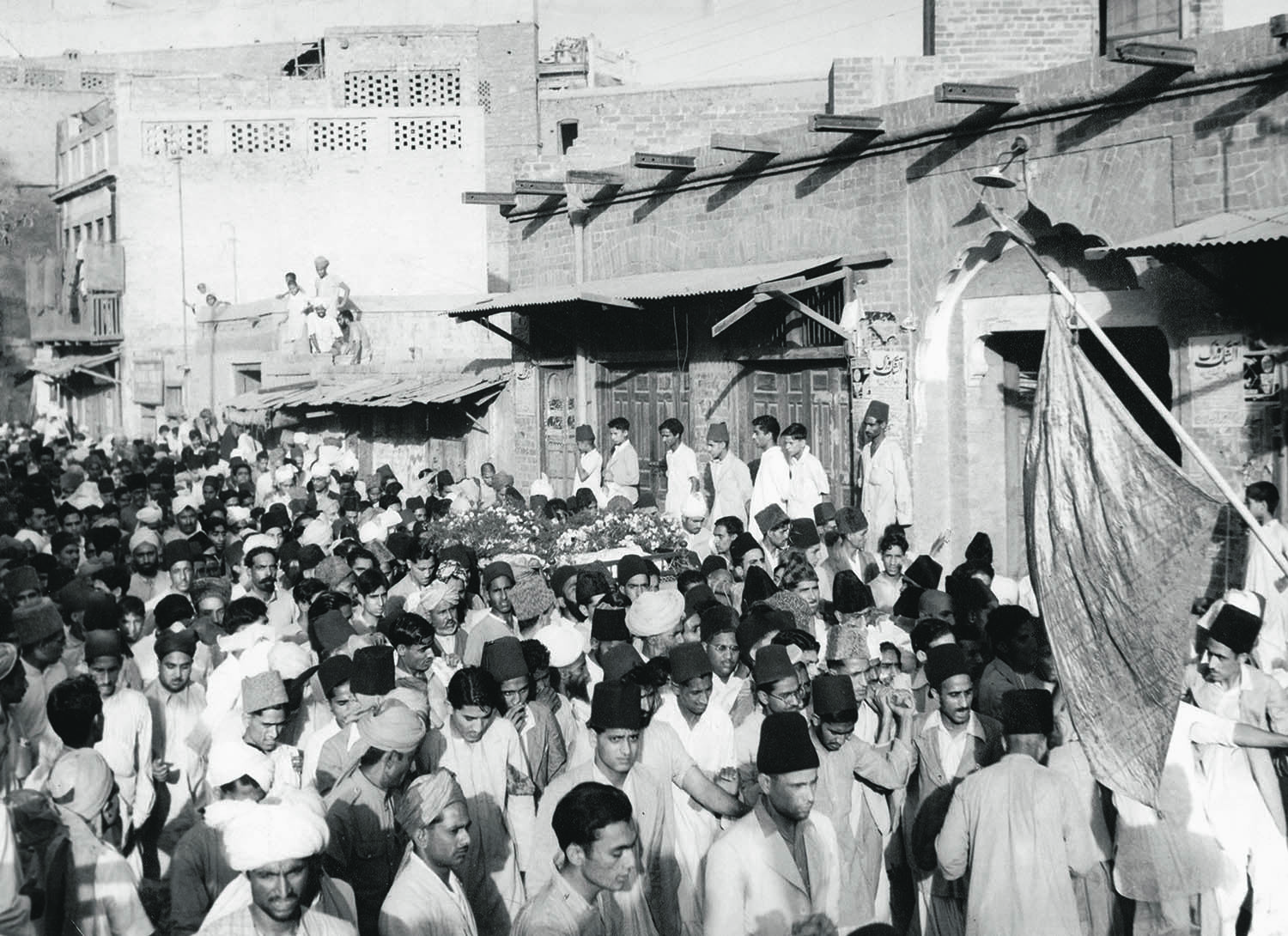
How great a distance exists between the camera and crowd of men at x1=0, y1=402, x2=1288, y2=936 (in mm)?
4695

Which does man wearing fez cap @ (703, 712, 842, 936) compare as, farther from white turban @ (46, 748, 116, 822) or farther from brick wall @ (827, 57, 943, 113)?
brick wall @ (827, 57, 943, 113)

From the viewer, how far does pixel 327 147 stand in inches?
1252

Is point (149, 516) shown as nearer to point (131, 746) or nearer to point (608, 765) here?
point (131, 746)

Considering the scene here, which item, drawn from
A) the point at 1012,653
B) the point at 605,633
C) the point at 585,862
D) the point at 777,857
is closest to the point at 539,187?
the point at 605,633

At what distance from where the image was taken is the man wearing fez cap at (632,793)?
204 inches

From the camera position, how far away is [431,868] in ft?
15.2

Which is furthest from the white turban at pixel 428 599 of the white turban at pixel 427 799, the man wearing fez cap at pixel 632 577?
the white turban at pixel 427 799

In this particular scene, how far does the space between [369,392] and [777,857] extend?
15548 mm

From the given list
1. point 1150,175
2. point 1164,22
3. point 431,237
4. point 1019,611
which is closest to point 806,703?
point 1019,611

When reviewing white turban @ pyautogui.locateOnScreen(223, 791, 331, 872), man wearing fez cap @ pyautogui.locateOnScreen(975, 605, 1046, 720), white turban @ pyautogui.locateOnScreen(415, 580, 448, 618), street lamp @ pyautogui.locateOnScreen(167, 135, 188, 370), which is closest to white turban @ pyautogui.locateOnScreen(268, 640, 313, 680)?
white turban @ pyautogui.locateOnScreen(415, 580, 448, 618)

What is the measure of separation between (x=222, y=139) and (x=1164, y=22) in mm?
22020

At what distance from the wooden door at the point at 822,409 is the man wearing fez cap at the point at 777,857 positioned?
951 centimetres

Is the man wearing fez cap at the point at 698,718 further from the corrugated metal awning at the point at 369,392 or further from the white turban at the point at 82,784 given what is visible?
the corrugated metal awning at the point at 369,392

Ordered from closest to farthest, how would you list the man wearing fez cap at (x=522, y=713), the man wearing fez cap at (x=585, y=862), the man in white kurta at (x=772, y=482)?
the man wearing fez cap at (x=585, y=862) < the man wearing fez cap at (x=522, y=713) < the man in white kurta at (x=772, y=482)
